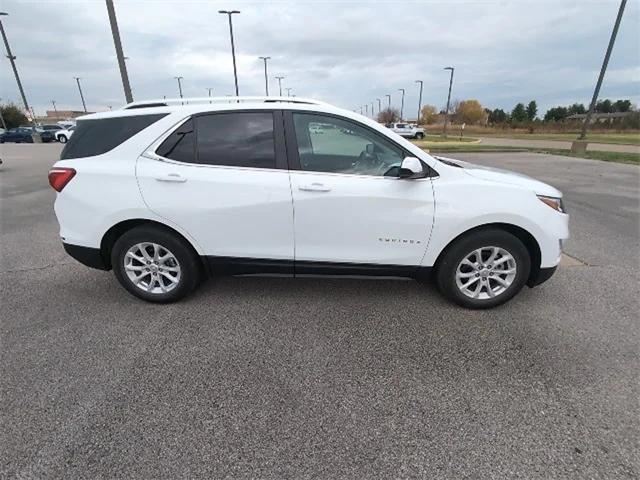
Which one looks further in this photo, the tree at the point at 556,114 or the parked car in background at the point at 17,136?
the tree at the point at 556,114

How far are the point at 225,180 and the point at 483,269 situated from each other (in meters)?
2.32

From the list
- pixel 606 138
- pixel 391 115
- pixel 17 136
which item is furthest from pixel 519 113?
pixel 17 136

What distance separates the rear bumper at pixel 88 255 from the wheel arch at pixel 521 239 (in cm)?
302

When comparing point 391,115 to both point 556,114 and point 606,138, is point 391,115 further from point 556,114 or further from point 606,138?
point 606,138

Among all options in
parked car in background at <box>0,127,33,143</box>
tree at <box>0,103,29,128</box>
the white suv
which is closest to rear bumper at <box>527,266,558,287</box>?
the white suv

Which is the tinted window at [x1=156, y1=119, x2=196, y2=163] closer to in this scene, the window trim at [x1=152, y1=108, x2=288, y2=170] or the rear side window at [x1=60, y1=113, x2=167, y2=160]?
the window trim at [x1=152, y1=108, x2=288, y2=170]

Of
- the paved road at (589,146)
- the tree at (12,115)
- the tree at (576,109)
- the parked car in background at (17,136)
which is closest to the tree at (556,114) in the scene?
the tree at (576,109)

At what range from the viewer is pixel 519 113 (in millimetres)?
76938

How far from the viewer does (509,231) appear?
10.2 feet

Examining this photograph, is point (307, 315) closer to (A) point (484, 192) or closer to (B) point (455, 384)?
(B) point (455, 384)

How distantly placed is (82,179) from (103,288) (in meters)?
1.19

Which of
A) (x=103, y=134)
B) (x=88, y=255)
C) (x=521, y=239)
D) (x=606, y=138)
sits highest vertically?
(x=103, y=134)

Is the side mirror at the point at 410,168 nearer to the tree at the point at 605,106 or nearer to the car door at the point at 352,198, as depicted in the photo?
the car door at the point at 352,198

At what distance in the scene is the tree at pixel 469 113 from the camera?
242 ft
